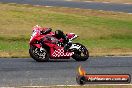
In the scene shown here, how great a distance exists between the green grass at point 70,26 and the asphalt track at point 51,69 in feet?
7.51

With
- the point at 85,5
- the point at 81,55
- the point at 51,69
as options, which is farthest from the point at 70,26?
the point at 51,69

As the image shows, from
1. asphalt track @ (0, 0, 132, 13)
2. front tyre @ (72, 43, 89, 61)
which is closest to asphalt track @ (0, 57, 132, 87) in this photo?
front tyre @ (72, 43, 89, 61)

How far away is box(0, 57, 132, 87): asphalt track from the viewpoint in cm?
1515

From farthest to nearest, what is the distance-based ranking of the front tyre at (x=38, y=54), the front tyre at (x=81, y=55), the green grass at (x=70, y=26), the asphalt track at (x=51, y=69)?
the green grass at (x=70, y=26) → the front tyre at (x=81, y=55) → the front tyre at (x=38, y=54) → the asphalt track at (x=51, y=69)

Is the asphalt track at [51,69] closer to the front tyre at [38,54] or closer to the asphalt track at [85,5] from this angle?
the front tyre at [38,54]

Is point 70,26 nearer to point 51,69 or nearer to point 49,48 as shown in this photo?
point 49,48

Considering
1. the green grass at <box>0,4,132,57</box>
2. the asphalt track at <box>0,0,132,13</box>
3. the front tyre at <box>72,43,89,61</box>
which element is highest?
the front tyre at <box>72,43,89,61</box>

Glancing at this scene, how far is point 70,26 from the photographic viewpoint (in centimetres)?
3127

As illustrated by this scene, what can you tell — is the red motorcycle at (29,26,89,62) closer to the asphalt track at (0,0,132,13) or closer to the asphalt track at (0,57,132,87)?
the asphalt track at (0,57,132,87)

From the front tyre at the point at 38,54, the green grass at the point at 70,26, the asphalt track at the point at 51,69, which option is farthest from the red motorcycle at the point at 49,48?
the green grass at the point at 70,26

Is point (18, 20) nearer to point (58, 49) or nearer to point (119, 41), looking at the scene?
point (119, 41)

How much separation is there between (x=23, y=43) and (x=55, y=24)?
5.69m

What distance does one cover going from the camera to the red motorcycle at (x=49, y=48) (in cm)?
1917

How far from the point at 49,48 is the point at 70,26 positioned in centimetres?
1187
